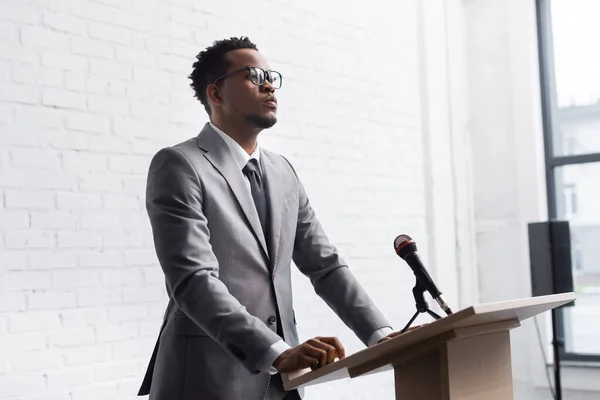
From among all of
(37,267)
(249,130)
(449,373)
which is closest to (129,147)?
(37,267)

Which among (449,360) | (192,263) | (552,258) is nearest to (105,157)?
(192,263)

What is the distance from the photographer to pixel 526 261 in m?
4.99

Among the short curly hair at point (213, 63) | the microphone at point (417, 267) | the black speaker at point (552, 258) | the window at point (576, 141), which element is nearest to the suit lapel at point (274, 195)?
the short curly hair at point (213, 63)

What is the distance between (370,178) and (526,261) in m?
1.35

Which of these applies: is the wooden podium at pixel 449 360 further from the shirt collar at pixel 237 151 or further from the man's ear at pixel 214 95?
the man's ear at pixel 214 95

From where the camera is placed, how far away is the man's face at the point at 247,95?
217 centimetres

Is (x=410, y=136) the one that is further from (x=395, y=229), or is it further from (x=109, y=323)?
(x=109, y=323)

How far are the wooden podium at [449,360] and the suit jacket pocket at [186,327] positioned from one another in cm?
38

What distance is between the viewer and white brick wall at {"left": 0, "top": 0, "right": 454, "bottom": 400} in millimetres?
2756

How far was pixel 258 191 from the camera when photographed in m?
2.12

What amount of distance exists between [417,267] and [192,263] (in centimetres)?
Answer: 51

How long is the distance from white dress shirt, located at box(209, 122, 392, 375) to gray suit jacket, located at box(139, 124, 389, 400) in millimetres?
18

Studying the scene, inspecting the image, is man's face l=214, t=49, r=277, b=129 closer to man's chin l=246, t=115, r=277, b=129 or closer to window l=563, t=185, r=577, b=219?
man's chin l=246, t=115, r=277, b=129

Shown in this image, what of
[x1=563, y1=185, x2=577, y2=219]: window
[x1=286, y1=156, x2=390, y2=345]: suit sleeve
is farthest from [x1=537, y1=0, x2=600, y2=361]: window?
[x1=286, y1=156, x2=390, y2=345]: suit sleeve
